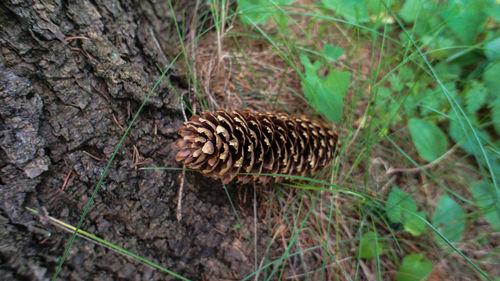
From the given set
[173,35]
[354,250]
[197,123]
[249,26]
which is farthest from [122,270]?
[249,26]

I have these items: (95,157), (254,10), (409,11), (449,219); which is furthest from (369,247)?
(409,11)

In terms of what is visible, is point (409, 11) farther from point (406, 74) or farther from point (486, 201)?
point (486, 201)

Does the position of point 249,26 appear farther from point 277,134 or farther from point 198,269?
point 198,269

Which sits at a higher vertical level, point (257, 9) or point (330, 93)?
point (257, 9)

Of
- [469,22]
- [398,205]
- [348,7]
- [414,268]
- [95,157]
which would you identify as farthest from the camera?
[469,22]

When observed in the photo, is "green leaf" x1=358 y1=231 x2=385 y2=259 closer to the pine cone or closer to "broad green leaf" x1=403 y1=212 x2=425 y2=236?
"broad green leaf" x1=403 y1=212 x2=425 y2=236

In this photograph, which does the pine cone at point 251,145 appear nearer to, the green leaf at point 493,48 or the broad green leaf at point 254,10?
the broad green leaf at point 254,10

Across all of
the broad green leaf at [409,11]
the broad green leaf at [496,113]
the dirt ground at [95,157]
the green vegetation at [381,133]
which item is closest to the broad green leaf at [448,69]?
the green vegetation at [381,133]

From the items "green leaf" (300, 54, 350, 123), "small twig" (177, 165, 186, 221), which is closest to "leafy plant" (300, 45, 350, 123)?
"green leaf" (300, 54, 350, 123)
